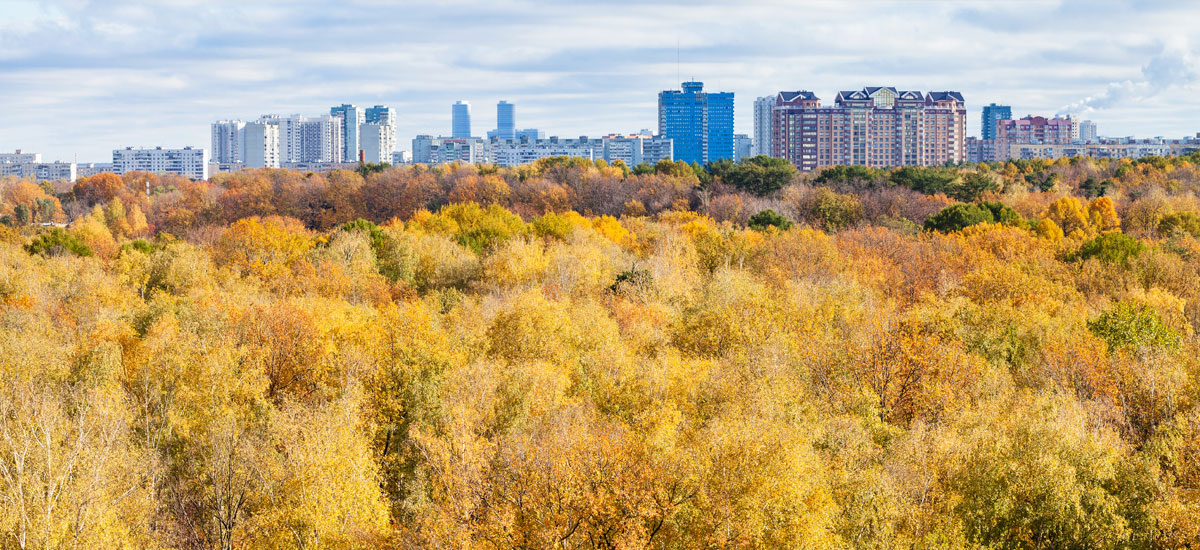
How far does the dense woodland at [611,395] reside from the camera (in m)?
23.0

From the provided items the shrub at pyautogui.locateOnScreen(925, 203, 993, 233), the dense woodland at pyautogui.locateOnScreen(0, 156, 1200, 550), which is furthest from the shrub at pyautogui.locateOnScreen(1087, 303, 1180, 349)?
the shrub at pyautogui.locateOnScreen(925, 203, 993, 233)

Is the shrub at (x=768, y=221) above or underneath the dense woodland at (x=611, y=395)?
above

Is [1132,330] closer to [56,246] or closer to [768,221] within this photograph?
[768,221]

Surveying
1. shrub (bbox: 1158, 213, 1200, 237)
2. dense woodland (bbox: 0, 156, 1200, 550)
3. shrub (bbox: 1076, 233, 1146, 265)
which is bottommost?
dense woodland (bbox: 0, 156, 1200, 550)

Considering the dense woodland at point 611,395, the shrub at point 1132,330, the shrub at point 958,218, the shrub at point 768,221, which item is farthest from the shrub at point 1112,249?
the shrub at point 768,221

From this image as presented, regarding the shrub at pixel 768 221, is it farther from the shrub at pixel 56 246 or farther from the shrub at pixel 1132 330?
the shrub at pixel 56 246

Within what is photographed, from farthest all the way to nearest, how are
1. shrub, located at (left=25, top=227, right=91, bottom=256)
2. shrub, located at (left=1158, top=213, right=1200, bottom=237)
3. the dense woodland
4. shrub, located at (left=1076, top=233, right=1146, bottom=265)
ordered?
1. shrub, located at (left=25, top=227, right=91, bottom=256)
2. shrub, located at (left=1158, top=213, right=1200, bottom=237)
3. shrub, located at (left=1076, top=233, right=1146, bottom=265)
4. the dense woodland

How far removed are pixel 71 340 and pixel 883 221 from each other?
2288 inches

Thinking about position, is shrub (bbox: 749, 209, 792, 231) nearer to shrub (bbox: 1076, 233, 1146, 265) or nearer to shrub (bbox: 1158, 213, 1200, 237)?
shrub (bbox: 1076, 233, 1146, 265)

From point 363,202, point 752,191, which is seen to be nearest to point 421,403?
point 752,191

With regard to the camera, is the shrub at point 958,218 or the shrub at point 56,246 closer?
the shrub at point 56,246

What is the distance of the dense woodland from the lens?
75.5ft

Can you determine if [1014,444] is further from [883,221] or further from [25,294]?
[883,221]

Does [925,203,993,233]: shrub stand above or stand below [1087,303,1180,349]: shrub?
above
